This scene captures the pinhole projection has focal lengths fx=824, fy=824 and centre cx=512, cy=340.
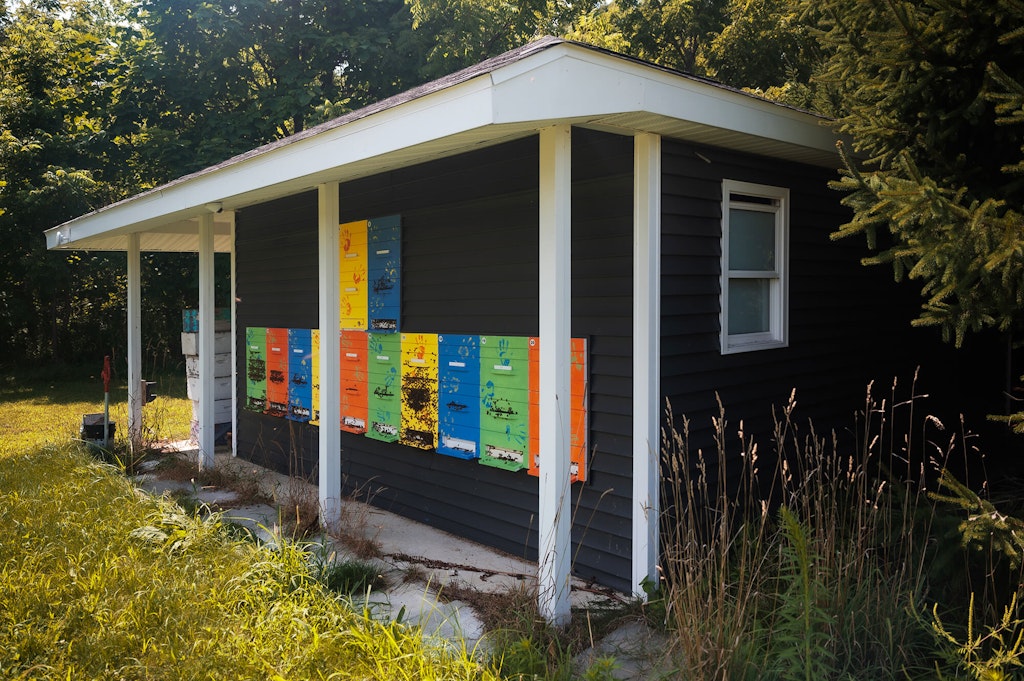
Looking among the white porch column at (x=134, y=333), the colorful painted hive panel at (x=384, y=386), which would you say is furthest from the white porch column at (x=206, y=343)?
the colorful painted hive panel at (x=384, y=386)

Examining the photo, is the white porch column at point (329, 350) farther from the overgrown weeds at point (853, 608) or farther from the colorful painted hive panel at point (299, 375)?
the overgrown weeds at point (853, 608)

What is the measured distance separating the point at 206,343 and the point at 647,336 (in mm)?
4733

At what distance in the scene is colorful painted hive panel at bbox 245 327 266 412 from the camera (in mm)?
7957

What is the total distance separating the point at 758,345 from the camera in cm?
498

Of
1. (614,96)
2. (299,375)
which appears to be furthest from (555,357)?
(299,375)

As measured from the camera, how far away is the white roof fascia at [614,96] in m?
3.33

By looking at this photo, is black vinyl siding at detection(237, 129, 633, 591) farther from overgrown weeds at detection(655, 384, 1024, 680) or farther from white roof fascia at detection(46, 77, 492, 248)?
white roof fascia at detection(46, 77, 492, 248)

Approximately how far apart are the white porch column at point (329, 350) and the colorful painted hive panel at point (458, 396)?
0.70 m

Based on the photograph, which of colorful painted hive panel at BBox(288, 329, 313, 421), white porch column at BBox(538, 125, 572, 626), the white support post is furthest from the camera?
the white support post

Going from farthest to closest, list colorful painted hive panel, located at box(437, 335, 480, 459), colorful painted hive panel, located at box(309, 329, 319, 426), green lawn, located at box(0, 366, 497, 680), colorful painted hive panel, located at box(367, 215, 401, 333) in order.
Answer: colorful painted hive panel, located at box(309, 329, 319, 426) < colorful painted hive panel, located at box(367, 215, 401, 333) < colorful painted hive panel, located at box(437, 335, 480, 459) < green lawn, located at box(0, 366, 497, 680)

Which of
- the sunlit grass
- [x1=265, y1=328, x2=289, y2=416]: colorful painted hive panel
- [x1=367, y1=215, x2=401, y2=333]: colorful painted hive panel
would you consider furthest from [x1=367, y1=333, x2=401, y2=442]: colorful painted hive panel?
the sunlit grass

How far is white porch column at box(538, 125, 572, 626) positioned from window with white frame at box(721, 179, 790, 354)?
1319 millimetres

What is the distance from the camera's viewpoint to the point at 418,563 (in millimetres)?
4945

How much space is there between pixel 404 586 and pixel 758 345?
2.51m
